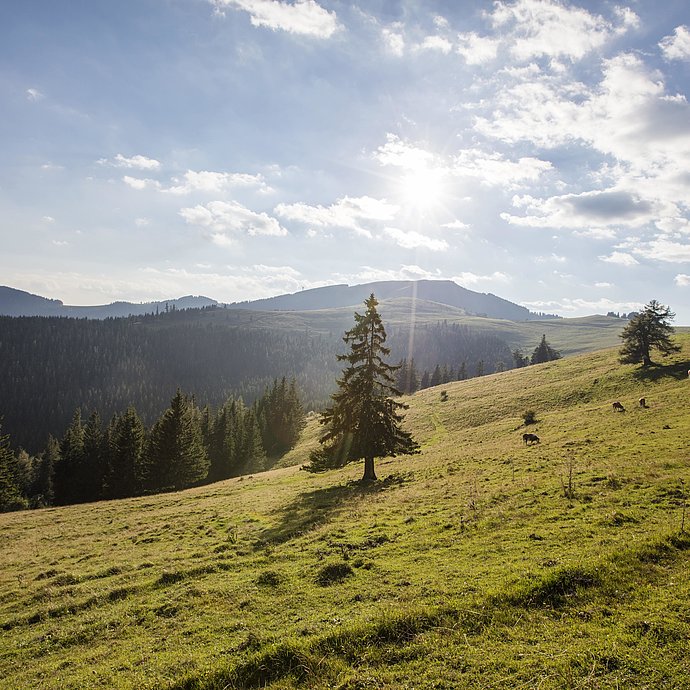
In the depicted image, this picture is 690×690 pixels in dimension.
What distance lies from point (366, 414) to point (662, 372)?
44.3 metres

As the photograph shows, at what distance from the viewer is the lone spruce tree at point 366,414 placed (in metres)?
34.0

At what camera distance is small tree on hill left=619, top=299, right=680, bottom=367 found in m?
58.1

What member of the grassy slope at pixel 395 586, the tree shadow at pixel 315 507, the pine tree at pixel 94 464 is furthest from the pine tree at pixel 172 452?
the tree shadow at pixel 315 507

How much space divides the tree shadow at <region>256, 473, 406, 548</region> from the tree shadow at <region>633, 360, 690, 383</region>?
131ft

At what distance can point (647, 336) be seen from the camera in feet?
192

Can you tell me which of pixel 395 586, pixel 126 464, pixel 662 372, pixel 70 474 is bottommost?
pixel 70 474

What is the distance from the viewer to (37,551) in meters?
25.6

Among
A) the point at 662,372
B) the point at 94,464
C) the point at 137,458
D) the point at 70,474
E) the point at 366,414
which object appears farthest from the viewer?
the point at 94,464

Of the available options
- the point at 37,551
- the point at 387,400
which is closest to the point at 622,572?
the point at 387,400

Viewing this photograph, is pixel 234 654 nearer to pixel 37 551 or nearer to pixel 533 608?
pixel 533 608

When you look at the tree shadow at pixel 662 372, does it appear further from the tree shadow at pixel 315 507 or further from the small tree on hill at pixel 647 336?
the tree shadow at pixel 315 507

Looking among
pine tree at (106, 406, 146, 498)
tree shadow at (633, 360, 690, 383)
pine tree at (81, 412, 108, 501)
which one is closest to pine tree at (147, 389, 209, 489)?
pine tree at (106, 406, 146, 498)

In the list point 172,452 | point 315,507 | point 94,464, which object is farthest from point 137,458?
point 315,507

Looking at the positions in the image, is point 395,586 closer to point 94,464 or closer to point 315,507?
point 315,507
